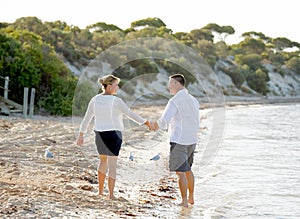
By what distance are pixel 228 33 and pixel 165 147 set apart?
67.9m

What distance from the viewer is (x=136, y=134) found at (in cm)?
1516

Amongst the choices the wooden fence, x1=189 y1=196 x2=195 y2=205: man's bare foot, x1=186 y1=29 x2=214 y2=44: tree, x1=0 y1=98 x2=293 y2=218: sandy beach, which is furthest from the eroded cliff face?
x1=186 y1=29 x2=214 y2=44: tree

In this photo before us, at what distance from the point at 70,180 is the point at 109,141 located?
159cm

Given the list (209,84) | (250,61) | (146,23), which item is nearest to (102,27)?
(146,23)

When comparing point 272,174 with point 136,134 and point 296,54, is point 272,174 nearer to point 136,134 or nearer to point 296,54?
point 136,134

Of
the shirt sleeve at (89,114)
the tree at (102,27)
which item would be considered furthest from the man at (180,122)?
the tree at (102,27)

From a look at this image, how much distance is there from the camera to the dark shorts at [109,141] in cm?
624

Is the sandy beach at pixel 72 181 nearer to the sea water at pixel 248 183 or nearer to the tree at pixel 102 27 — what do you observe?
the sea water at pixel 248 183

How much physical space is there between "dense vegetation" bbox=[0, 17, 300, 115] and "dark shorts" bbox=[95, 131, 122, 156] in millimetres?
13197

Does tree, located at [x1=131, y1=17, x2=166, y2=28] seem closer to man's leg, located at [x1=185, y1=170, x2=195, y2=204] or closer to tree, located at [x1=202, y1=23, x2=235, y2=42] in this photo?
tree, located at [x1=202, y1=23, x2=235, y2=42]

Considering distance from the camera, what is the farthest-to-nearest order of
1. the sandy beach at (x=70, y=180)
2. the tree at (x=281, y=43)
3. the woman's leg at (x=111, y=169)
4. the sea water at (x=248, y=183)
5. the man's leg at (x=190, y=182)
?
the tree at (x=281, y=43)
the sea water at (x=248, y=183)
the man's leg at (x=190, y=182)
the woman's leg at (x=111, y=169)
the sandy beach at (x=70, y=180)

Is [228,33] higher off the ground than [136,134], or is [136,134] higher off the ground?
[228,33]

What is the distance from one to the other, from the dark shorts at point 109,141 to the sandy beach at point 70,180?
2.16 ft

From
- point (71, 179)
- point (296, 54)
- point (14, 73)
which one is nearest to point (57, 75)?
point (14, 73)
